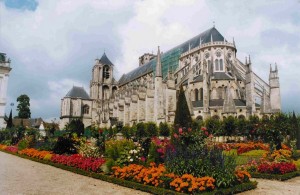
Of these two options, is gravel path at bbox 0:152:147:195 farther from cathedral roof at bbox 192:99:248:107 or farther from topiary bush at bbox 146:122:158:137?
cathedral roof at bbox 192:99:248:107

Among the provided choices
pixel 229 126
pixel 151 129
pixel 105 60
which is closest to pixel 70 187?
pixel 229 126

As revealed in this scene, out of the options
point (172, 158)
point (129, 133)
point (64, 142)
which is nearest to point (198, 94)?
point (129, 133)

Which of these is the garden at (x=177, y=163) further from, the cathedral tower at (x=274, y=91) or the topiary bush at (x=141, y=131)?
the cathedral tower at (x=274, y=91)

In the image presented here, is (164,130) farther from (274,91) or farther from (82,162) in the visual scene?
(82,162)

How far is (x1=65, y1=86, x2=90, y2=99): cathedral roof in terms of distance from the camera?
2805 inches

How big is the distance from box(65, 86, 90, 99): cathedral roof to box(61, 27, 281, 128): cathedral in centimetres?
81

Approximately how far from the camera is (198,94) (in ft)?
149

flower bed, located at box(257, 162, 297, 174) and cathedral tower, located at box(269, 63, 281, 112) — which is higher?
cathedral tower, located at box(269, 63, 281, 112)

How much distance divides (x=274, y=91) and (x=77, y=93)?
48586 millimetres

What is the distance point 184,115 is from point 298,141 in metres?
11.0

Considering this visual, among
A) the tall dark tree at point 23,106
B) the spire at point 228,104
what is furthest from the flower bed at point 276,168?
the tall dark tree at point 23,106

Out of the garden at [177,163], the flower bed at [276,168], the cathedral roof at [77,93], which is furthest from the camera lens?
the cathedral roof at [77,93]

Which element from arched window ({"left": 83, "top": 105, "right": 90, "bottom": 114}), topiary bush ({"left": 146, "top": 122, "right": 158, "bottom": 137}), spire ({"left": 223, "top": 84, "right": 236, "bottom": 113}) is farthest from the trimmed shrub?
arched window ({"left": 83, "top": 105, "right": 90, "bottom": 114})

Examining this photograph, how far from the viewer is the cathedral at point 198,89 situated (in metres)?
40.3
